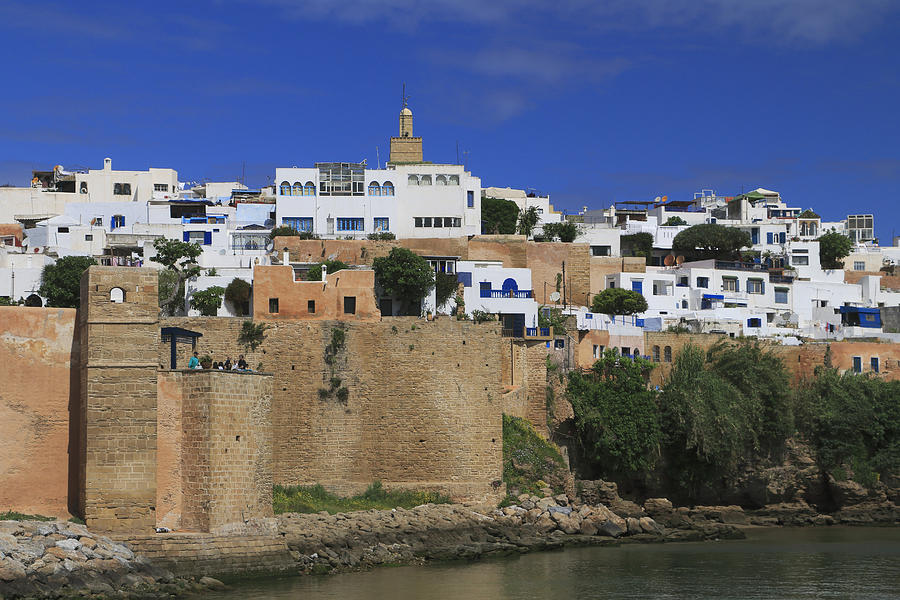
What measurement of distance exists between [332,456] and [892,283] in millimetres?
35105

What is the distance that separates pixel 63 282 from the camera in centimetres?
4044

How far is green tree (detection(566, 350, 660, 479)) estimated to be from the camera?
1377 inches

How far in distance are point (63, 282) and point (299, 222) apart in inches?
360

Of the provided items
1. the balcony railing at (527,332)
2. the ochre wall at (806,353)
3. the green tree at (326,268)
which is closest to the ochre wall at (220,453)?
the balcony railing at (527,332)

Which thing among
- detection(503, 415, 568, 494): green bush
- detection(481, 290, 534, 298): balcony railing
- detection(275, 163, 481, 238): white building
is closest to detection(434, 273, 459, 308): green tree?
detection(481, 290, 534, 298): balcony railing

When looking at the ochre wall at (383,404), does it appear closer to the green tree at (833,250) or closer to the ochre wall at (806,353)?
the ochre wall at (806,353)

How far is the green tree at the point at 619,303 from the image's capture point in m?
45.9

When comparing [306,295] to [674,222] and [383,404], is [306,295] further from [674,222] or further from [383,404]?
[674,222]

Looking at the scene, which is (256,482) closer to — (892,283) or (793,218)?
(892,283)

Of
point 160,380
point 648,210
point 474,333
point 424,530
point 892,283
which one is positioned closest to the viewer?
point 160,380

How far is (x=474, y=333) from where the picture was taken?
3191cm

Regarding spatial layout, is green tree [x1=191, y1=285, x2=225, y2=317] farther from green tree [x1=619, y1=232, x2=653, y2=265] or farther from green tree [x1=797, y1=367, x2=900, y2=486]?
green tree [x1=619, y1=232, x2=653, y2=265]

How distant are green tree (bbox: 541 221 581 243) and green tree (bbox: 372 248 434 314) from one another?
15562 millimetres

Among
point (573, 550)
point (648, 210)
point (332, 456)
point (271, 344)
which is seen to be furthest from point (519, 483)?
point (648, 210)
